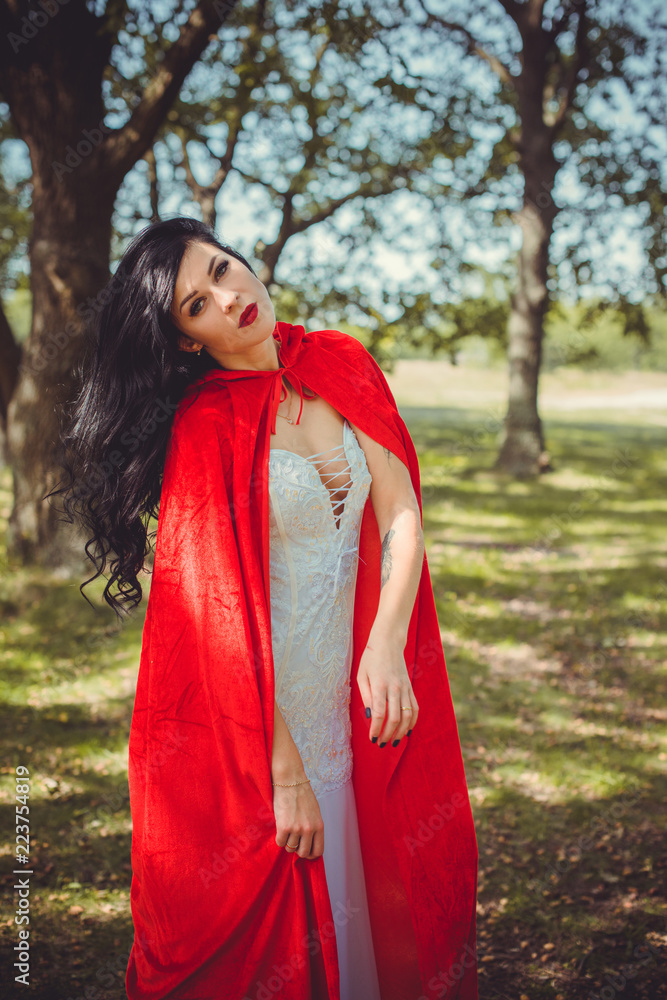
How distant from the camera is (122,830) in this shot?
353 cm

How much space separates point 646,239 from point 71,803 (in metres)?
12.0

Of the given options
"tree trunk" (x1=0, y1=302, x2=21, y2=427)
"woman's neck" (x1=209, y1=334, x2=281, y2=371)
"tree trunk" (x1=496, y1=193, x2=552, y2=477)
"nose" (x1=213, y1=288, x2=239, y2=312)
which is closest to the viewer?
"nose" (x1=213, y1=288, x2=239, y2=312)

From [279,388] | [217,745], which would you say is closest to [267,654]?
[217,745]

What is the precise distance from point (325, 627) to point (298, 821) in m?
0.49

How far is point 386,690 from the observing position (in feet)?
5.27

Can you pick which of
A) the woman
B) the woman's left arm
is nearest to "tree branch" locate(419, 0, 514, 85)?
the woman

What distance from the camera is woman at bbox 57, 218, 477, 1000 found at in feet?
5.40

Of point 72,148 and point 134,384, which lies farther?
point 72,148

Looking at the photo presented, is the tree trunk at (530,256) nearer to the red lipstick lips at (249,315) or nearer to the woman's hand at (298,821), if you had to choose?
the red lipstick lips at (249,315)

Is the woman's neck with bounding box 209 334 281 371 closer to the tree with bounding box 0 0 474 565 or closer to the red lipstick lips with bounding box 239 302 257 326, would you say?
the red lipstick lips with bounding box 239 302 257 326

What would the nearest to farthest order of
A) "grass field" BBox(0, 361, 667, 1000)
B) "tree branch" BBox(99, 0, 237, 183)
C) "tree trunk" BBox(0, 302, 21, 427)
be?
1. "grass field" BBox(0, 361, 667, 1000)
2. "tree branch" BBox(99, 0, 237, 183)
3. "tree trunk" BBox(0, 302, 21, 427)

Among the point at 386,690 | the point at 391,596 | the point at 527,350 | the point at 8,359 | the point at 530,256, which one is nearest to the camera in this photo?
the point at 386,690

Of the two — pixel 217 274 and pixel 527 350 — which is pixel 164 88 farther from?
pixel 527 350

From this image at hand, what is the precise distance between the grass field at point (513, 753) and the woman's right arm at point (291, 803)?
1503 millimetres
